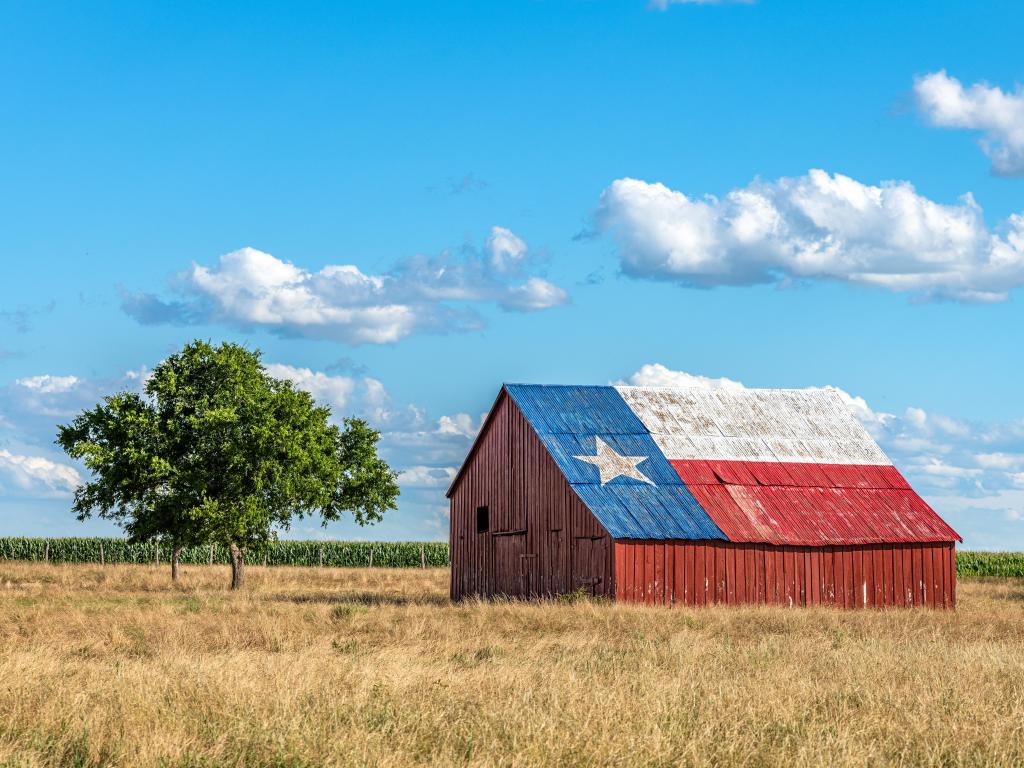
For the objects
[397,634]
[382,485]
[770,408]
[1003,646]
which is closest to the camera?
[1003,646]

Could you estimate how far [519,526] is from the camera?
37.9m

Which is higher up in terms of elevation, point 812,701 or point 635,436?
point 635,436

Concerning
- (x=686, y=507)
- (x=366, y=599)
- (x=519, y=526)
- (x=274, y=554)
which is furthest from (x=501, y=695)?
(x=274, y=554)

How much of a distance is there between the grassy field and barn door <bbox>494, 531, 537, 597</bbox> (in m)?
12.2

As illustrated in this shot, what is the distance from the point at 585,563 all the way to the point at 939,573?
1263 centimetres

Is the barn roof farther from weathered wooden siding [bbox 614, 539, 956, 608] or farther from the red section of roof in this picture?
weathered wooden siding [bbox 614, 539, 956, 608]

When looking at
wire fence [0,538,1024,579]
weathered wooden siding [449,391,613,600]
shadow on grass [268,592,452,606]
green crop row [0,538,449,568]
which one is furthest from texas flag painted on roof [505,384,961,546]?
green crop row [0,538,449,568]

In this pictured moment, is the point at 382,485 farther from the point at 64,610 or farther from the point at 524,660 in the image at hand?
the point at 524,660

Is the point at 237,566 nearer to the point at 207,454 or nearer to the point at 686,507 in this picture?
the point at 207,454

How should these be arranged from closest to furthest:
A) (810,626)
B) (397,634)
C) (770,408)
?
(397,634) → (810,626) → (770,408)

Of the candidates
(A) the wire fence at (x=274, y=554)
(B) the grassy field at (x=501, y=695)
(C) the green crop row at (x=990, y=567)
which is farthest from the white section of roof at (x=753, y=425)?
(A) the wire fence at (x=274, y=554)

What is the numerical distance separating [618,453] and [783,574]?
6106mm

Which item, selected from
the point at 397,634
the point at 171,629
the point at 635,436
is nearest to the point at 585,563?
the point at 635,436

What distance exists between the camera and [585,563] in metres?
34.8
